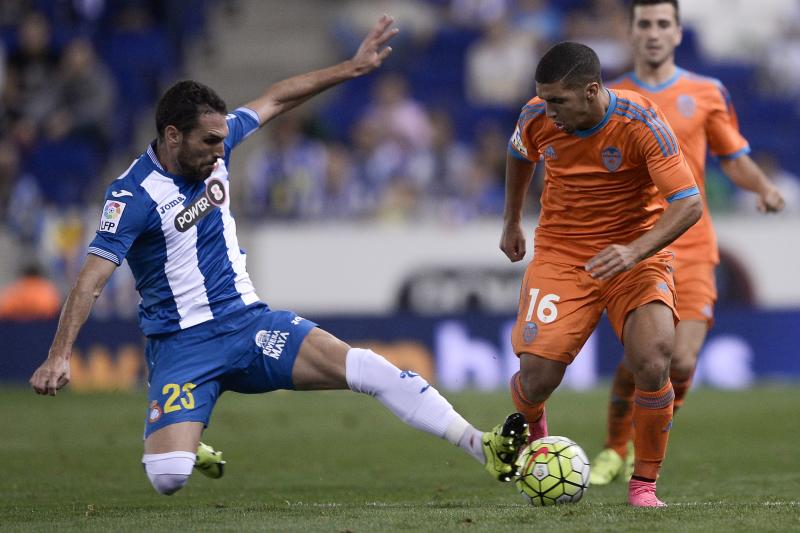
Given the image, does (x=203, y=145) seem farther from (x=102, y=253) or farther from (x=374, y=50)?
(x=374, y=50)

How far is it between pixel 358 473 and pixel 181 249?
8.29 ft

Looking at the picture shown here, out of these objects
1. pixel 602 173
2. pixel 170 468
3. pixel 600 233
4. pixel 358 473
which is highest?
pixel 602 173

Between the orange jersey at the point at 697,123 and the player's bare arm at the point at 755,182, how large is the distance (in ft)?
0.21

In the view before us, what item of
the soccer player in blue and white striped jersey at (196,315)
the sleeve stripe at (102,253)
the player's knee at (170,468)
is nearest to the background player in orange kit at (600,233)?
the soccer player in blue and white striped jersey at (196,315)

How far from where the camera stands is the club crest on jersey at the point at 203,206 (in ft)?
22.8

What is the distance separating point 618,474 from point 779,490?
1.25 metres

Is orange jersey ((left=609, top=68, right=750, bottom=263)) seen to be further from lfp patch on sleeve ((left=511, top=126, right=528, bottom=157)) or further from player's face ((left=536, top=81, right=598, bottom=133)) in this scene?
player's face ((left=536, top=81, right=598, bottom=133))

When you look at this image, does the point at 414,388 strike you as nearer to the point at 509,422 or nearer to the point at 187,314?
the point at 509,422

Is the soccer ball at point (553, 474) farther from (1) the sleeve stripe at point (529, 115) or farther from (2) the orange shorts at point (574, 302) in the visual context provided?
(1) the sleeve stripe at point (529, 115)

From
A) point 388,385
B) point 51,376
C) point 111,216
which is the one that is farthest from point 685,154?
point 51,376

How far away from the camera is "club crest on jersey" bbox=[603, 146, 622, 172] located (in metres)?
6.73

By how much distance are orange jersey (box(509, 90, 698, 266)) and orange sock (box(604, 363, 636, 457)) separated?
153cm

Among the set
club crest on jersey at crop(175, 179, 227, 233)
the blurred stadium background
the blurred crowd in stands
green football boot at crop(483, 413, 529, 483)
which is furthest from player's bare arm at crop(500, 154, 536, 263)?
the blurred crowd in stands

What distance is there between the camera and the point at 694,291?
27.3 feet
